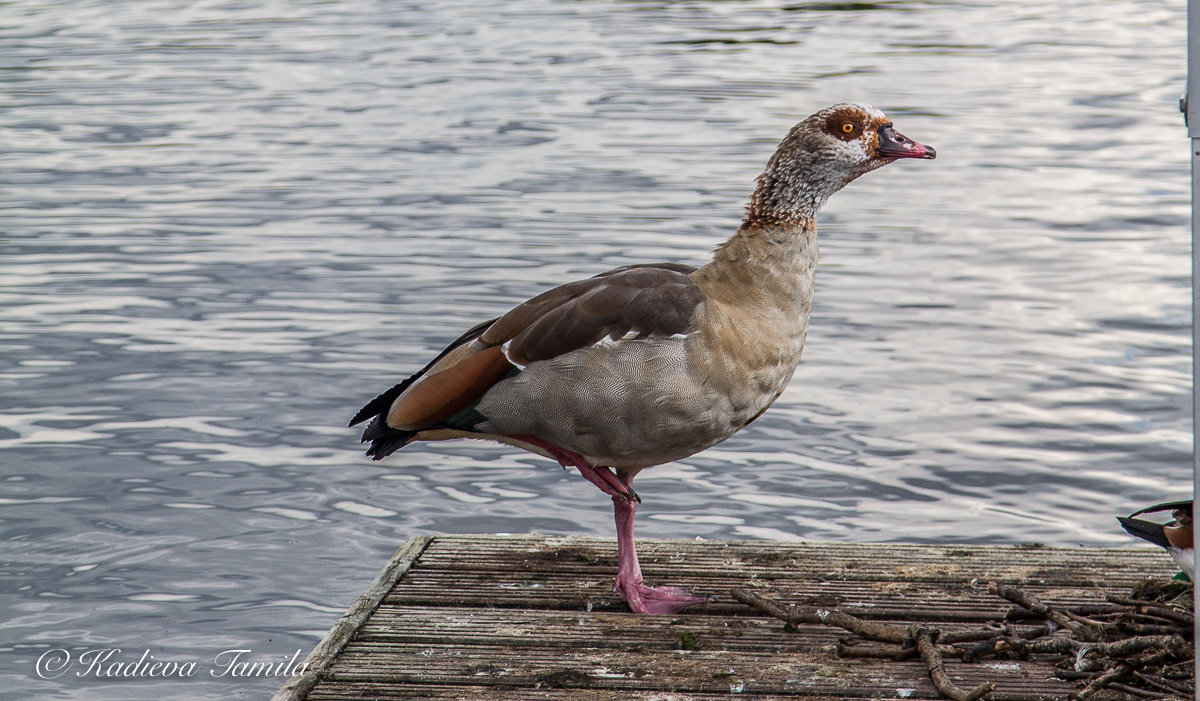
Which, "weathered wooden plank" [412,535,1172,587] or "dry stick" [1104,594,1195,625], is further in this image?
"weathered wooden plank" [412,535,1172,587]

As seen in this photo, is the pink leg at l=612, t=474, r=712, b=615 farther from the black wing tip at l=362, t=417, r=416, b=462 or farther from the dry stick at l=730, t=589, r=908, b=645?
the black wing tip at l=362, t=417, r=416, b=462

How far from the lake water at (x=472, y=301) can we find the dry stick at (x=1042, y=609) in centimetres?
294

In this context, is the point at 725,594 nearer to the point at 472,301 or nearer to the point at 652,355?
the point at 652,355

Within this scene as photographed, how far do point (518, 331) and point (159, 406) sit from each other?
5.57m

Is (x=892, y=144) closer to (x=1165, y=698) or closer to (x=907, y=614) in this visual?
(x=907, y=614)

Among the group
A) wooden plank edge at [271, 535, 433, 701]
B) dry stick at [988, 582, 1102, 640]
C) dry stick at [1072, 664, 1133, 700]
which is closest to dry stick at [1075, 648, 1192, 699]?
dry stick at [1072, 664, 1133, 700]

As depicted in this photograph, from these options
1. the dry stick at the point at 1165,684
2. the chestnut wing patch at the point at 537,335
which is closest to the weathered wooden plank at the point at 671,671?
the dry stick at the point at 1165,684

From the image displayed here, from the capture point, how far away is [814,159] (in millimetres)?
5832

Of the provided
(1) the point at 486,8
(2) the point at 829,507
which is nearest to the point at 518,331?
(2) the point at 829,507

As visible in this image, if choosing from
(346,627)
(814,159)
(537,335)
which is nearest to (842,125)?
(814,159)

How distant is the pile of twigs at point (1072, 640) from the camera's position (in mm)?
4707

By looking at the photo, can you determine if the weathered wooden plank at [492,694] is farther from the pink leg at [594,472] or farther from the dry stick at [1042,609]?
the pink leg at [594,472]

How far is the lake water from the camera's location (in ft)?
28.2

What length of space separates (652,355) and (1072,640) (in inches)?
69.6
